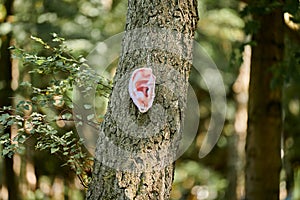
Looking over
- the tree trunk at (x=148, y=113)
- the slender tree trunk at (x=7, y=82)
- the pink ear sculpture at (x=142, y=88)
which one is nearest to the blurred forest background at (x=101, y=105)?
the slender tree trunk at (x=7, y=82)

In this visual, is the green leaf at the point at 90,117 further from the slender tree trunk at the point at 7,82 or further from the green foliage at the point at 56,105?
the slender tree trunk at the point at 7,82

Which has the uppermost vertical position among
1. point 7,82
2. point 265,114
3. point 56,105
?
point 7,82

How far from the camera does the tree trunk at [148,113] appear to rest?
246cm

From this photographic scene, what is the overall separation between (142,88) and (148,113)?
0.11 meters

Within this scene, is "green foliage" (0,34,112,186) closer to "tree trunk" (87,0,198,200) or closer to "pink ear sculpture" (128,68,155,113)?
Result: "tree trunk" (87,0,198,200)

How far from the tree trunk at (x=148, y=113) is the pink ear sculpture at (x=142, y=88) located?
0.03m

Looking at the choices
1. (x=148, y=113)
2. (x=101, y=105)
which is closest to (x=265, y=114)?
(x=148, y=113)

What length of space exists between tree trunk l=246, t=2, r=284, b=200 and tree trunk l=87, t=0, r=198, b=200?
2322 millimetres

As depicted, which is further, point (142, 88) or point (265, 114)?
point (265, 114)

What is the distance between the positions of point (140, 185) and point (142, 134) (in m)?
0.21

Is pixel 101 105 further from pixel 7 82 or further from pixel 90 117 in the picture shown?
pixel 90 117

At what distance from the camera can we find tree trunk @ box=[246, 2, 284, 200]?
4.79 metres

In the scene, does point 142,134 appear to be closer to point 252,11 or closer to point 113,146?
point 113,146

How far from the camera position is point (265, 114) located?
16.1 feet
